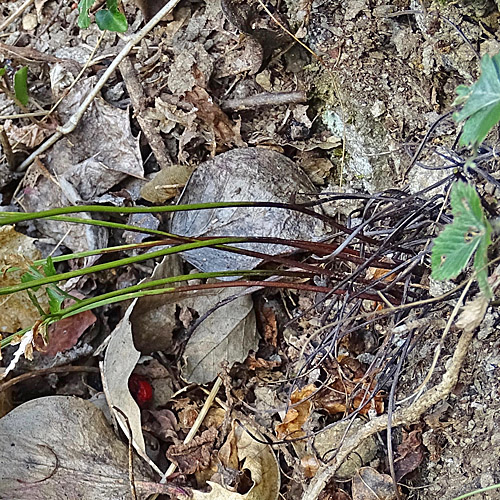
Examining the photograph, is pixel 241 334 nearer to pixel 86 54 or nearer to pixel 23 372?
pixel 23 372

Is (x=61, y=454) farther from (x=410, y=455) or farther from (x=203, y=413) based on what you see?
(x=410, y=455)

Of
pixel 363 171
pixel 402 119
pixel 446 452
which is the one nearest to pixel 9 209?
pixel 363 171

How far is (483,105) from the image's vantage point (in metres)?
0.66

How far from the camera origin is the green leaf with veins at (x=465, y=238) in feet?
2.13

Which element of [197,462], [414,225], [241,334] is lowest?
[197,462]

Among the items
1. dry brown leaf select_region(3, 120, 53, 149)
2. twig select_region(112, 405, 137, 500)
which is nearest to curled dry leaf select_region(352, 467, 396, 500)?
twig select_region(112, 405, 137, 500)

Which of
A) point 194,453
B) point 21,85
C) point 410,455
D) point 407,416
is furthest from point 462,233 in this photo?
point 21,85

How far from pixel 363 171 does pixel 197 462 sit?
0.79 meters

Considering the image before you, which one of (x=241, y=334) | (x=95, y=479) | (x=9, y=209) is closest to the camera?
(x=95, y=479)

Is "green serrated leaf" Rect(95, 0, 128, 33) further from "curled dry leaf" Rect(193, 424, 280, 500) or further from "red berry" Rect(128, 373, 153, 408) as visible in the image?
"curled dry leaf" Rect(193, 424, 280, 500)

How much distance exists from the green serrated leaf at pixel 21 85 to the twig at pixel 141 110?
27cm

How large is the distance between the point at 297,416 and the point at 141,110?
91cm

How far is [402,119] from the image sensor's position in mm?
1311

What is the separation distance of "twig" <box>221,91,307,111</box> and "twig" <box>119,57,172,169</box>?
8.1 inches
